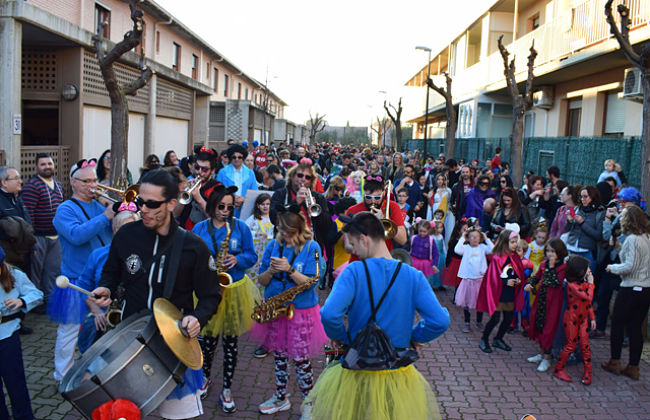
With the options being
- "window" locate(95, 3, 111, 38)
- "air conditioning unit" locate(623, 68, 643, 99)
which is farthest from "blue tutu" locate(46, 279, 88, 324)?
"window" locate(95, 3, 111, 38)

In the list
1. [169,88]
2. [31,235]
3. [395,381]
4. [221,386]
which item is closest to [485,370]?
[221,386]

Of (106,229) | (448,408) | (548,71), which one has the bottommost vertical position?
(448,408)

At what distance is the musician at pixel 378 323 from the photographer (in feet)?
10.5

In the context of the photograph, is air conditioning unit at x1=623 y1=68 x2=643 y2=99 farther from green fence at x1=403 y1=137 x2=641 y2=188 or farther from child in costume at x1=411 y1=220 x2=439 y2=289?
child in costume at x1=411 y1=220 x2=439 y2=289

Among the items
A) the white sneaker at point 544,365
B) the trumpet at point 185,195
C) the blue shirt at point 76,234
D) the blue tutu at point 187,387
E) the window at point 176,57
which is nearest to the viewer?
the blue tutu at point 187,387

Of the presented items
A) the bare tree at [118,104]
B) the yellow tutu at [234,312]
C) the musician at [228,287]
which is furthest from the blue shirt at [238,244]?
the bare tree at [118,104]

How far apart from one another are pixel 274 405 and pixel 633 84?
1232cm

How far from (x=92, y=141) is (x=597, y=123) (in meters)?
14.8

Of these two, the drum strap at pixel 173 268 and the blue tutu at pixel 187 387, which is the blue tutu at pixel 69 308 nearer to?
the blue tutu at pixel 187 387

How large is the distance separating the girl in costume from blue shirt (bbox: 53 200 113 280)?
462 cm

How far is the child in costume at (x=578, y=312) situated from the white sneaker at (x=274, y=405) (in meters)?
3.16

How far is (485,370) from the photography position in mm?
6281

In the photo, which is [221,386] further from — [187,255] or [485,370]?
[485,370]

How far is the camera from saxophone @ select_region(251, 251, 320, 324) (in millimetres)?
4902
